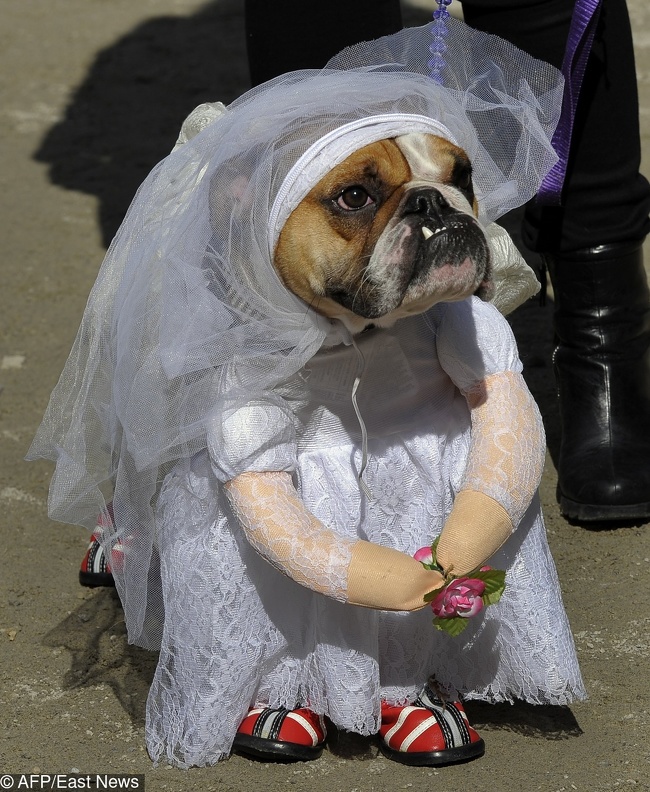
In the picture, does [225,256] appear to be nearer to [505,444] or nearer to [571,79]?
[505,444]

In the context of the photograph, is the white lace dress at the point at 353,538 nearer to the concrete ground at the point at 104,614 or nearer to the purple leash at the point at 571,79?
the concrete ground at the point at 104,614

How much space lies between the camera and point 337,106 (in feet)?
5.66

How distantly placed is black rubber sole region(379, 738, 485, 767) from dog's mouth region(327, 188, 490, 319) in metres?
0.72

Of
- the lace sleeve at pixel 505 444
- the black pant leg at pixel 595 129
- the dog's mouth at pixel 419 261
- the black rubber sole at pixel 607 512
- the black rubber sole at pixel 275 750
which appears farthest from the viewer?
the black rubber sole at pixel 607 512

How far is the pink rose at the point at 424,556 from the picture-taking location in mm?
1744

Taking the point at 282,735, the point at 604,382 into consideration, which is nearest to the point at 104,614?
the point at 282,735

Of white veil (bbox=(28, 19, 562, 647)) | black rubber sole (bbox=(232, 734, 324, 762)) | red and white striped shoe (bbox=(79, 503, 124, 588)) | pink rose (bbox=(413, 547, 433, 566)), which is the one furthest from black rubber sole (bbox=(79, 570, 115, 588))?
pink rose (bbox=(413, 547, 433, 566))

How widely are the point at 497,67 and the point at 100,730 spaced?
1300 mm

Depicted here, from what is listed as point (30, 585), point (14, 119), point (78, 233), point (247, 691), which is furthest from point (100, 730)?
point (14, 119)

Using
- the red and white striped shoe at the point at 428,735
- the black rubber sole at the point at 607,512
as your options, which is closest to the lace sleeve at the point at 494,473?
the red and white striped shoe at the point at 428,735

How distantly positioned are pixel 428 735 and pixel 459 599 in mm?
319

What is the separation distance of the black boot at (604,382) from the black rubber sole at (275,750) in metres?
0.88

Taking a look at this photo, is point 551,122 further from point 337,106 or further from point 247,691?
point 247,691

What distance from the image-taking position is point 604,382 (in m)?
2.57
